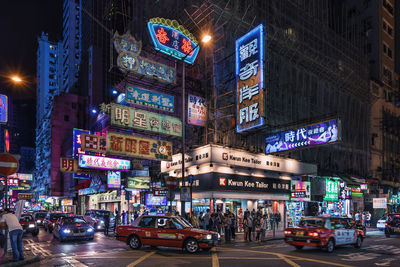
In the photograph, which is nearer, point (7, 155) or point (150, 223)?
point (7, 155)

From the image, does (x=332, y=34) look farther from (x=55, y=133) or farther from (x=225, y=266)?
(x=55, y=133)

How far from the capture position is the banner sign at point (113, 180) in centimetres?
3372

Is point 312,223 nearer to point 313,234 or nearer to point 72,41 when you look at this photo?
point 313,234

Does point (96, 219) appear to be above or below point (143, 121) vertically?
below

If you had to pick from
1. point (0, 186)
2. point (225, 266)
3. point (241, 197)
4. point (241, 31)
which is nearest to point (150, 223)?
point (225, 266)

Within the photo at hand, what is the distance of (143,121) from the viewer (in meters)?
23.1

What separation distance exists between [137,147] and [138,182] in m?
8.66

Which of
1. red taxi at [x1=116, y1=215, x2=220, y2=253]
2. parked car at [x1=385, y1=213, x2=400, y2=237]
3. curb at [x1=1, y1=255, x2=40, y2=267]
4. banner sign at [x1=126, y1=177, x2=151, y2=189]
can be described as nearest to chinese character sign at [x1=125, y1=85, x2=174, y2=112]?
banner sign at [x1=126, y1=177, x2=151, y2=189]

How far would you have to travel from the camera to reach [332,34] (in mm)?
42531

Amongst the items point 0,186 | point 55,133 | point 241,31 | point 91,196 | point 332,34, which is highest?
point 332,34

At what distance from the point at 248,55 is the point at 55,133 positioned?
2385 inches

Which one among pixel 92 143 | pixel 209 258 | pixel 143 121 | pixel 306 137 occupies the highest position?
pixel 143 121

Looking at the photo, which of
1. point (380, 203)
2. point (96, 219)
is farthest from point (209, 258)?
point (380, 203)

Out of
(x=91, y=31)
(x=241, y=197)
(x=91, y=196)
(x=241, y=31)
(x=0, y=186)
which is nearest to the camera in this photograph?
(x=0, y=186)
